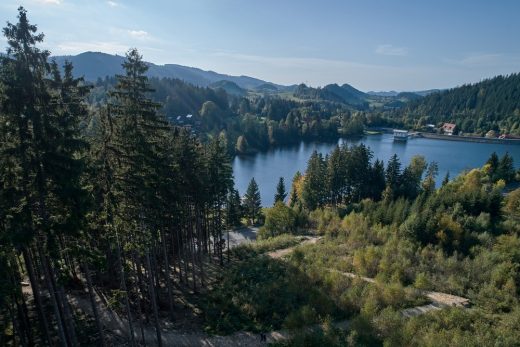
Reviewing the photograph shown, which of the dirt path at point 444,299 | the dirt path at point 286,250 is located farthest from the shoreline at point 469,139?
the dirt path at point 444,299

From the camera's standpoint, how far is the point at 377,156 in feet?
424

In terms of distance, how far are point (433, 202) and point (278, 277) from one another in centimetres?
2247

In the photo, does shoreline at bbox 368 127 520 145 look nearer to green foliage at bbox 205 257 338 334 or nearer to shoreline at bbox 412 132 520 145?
shoreline at bbox 412 132 520 145

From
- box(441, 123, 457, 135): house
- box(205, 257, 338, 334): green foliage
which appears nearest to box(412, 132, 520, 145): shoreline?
box(441, 123, 457, 135): house

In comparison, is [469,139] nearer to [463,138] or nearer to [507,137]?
[463,138]

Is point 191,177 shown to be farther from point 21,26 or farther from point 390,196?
point 390,196

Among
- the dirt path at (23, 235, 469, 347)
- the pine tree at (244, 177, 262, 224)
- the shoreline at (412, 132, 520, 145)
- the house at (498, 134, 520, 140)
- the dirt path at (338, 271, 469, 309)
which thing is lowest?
the pine tree at (244, 177, 262, 224)

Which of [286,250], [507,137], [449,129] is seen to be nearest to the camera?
[286,250]

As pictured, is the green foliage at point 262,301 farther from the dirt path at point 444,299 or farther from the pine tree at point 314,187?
the pine tree at point 314,187

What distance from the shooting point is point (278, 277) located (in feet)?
95.7

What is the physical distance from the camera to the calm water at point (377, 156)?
97.8m

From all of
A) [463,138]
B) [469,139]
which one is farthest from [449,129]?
[469,139]

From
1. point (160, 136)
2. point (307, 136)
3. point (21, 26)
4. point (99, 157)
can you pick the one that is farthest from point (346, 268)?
point (307, 136)

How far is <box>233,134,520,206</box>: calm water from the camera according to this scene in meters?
97.8
